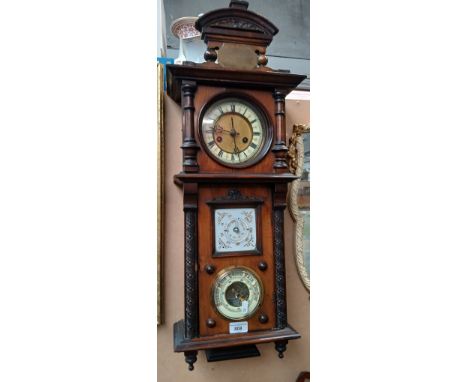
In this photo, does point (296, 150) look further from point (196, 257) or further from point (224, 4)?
point (224, 4)

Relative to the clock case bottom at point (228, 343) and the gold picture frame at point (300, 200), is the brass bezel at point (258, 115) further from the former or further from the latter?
the clock case bottom at point (228, 343)

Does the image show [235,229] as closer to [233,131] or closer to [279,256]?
[279,256]

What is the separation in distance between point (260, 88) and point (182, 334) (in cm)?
76

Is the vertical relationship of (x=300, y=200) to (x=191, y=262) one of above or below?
above

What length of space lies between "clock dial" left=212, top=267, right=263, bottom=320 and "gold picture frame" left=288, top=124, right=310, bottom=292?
11.0 inches

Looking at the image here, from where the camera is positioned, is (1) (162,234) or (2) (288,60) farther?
(2) (288,60)

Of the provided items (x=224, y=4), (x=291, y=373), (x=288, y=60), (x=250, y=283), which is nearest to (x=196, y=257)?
(x=250, y=283)

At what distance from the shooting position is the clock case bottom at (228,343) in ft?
2.59

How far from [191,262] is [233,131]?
0.39m

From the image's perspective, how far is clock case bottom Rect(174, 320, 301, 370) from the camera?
79 centimetres

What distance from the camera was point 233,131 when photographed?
0.86 meters

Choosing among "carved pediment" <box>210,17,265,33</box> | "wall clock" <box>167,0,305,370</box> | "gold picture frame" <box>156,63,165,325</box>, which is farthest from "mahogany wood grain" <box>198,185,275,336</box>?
"carved pediment" <box>210,17,265,33</box>

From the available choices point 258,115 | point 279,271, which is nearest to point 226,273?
point 279,271

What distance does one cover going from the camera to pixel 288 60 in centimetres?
142
